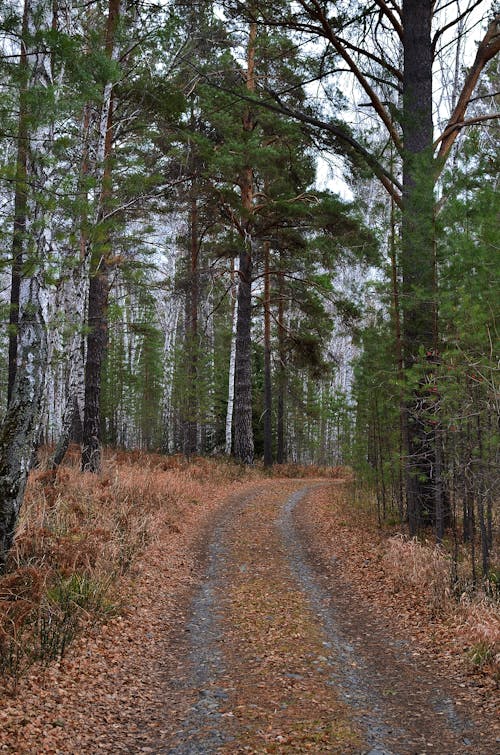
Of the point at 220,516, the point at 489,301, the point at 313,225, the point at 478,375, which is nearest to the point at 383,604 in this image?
the point at 478,375

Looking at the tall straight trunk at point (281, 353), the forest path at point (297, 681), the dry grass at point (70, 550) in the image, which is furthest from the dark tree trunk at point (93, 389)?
the tall straight trunk at point (281, 353)

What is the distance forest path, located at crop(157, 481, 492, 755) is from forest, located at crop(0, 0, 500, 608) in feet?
6.42

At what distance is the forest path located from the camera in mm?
4117

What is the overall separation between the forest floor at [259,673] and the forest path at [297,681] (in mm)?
16

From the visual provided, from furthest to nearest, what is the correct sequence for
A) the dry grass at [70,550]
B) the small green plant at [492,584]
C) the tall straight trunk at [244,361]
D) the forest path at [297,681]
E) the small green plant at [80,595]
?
the tall straight trunk at [244,361] → the small green plant at [492,584] → the small green plant at [80,595] → the dry grass at [70,550] → the forest path at [297,681]

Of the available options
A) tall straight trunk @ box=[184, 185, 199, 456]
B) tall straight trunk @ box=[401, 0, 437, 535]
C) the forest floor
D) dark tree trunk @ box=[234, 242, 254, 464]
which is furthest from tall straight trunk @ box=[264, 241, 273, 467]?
the forest floor

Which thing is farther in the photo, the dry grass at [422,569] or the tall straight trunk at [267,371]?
the tall straight trunk at [267,371]

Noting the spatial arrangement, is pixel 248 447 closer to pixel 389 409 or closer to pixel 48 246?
pixel 389 409

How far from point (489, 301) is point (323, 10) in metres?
6.16

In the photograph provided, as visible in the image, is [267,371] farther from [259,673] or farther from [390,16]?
[259,673]

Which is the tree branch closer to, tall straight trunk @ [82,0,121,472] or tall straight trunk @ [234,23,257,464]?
tall straight trunk @ [82,0,121,472]

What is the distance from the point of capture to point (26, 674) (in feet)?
15.5

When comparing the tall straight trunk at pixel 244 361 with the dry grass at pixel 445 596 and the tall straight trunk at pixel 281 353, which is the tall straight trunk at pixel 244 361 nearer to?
the tall straight trunk at pixel 281 353

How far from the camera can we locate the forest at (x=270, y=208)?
6293mm
